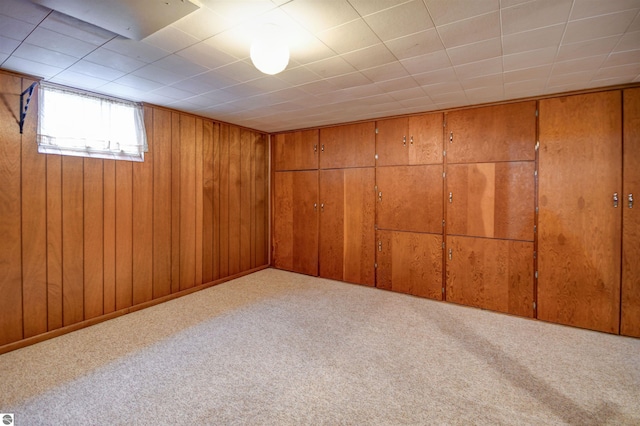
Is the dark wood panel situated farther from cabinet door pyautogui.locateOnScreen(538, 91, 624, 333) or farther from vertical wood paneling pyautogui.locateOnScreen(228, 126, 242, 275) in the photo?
cabinet door pyautogui.locateOnScreen(538, 91, 624, 333)

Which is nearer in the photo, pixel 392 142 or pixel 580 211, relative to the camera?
pixel 580 211

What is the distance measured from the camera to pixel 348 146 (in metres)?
4.53

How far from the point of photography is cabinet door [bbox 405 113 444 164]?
3816 mm

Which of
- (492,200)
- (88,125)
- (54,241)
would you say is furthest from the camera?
(492,200)

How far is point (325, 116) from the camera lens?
412 cm

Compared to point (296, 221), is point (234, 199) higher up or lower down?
higher up

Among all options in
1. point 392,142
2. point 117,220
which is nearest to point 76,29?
point 117,220

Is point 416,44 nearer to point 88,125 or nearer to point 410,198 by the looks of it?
point 410,198

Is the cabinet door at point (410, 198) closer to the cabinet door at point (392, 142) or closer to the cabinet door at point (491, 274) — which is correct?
the cabinet door at point (392, 142)

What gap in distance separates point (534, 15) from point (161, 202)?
3992mm

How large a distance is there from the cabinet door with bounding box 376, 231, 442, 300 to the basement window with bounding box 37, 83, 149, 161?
134 inches

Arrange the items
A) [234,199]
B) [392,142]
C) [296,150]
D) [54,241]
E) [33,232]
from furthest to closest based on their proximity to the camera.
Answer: [296,150], [234,199], [392,142], [54,241], [33,232]

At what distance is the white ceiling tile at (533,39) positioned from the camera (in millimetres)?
1920

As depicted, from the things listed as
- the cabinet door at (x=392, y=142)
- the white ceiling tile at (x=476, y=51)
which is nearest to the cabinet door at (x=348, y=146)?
the cabinet door at (x=392, y=142)
